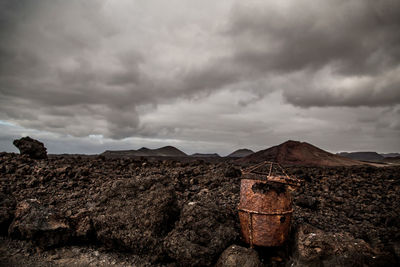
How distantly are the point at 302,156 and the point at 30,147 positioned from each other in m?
21.0

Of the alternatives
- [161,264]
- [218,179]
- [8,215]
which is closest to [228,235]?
[161,264]

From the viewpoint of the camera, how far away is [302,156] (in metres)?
23.9

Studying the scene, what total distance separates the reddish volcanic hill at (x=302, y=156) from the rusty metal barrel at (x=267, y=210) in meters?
18.8

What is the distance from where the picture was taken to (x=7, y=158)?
45.4 feet

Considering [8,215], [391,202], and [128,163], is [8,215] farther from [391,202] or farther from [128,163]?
[391,202]

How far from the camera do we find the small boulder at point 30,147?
1544cm

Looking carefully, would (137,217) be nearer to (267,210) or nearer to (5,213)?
(267,210)

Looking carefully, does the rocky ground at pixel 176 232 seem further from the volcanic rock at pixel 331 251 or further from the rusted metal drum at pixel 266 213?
the rusted metal drum at pixel 266 213

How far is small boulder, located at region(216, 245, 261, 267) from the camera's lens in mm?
4270

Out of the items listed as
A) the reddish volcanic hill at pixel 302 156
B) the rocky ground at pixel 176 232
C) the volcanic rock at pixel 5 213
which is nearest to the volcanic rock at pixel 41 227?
the rocky ground at pixel 176 232

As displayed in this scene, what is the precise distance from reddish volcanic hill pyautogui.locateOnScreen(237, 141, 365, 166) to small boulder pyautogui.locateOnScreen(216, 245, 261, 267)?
64.0 feet

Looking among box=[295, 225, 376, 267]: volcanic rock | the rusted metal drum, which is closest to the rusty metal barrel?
the rusted metal drum

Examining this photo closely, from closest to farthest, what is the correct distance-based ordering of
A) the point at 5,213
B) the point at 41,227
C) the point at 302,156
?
the point at 41,227
the point at 5,213
the point at 302,156

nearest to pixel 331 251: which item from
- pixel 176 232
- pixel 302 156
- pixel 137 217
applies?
pixel 176 232
